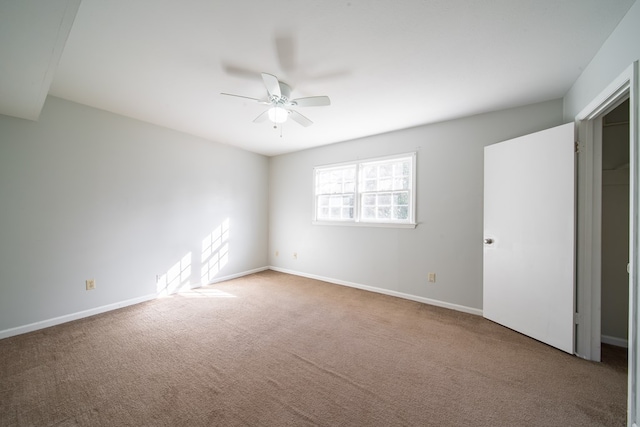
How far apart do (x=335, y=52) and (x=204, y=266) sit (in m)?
3.76

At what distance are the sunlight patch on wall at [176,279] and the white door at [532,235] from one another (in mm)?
4309

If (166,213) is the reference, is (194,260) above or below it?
below

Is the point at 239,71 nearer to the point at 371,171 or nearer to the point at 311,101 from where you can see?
the point at 311,101

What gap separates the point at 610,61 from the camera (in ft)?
5.34

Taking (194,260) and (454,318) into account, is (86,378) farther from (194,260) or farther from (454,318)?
(454,318)

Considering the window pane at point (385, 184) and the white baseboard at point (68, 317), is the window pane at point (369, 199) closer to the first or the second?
the window pane at point (385, 184)

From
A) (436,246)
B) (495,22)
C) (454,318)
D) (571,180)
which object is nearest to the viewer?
(495,22)

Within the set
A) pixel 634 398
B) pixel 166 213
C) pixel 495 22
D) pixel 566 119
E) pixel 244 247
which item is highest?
pixel 495 22

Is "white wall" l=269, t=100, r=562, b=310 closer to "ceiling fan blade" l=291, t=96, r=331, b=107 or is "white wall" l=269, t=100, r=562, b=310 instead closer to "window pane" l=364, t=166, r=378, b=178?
"window pane" l=364, t=166, r=378, b=178

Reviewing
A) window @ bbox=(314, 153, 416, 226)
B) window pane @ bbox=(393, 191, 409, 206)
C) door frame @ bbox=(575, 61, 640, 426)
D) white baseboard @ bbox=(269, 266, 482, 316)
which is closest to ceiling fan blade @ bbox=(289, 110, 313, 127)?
window @ bbox=(314, 153, 416, 226)

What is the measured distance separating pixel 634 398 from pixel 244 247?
4742mm

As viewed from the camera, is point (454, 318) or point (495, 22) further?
point (454, 318)

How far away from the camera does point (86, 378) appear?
1714 millimetres

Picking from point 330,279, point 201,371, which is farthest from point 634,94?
point 330,279
